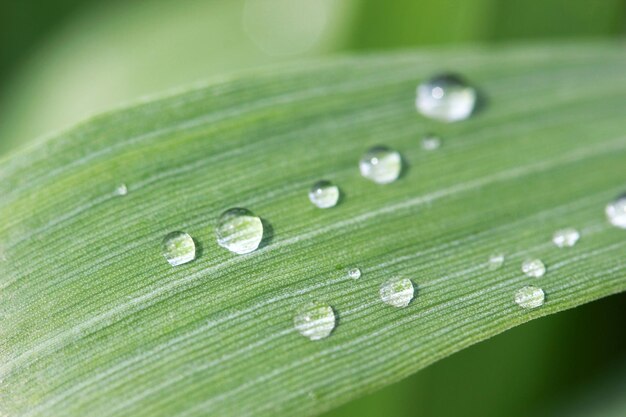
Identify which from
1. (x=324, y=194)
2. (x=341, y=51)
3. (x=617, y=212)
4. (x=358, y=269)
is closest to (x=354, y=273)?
(x=358, y=269)

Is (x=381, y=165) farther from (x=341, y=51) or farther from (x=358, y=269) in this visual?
(x=341, y=51)

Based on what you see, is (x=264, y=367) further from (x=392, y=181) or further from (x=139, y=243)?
(x=392, y=181)

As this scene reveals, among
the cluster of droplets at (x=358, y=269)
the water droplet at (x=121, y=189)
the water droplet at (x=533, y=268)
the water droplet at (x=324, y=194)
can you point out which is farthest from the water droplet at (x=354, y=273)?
the water droplet at (x=121, y=189)

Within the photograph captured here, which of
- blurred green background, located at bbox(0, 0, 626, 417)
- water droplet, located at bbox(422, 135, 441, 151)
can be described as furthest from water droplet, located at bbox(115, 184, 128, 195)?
water droplet, located at bbox(422, 135, 441, 151)

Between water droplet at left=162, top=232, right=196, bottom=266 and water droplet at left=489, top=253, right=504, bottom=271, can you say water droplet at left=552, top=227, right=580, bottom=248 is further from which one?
water droplet at left=162, top=232, right=196, bottom=266

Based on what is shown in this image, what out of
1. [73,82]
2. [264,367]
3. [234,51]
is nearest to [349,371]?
[264,367]

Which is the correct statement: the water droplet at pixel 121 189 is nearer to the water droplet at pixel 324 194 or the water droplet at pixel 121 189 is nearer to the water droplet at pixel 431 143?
the water droplet at pixel 324 194
